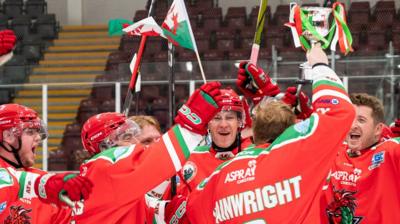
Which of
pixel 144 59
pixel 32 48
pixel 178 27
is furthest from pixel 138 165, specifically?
pixel 32 48

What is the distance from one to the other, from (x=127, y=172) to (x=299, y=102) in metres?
1.19

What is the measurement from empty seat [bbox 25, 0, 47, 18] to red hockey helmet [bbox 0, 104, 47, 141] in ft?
29.4

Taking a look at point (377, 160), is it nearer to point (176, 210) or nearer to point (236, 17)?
point (176, 210)

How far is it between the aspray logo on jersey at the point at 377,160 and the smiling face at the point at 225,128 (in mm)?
629

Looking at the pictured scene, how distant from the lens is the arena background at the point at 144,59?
7.31 m

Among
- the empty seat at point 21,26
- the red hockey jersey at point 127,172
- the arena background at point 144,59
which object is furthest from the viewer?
the empty seat at point 21,26

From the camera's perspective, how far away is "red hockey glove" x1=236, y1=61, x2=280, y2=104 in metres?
3.56

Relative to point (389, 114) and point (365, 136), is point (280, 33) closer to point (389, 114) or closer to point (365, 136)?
point (389, 114)

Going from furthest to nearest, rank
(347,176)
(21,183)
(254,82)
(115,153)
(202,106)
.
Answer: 1. (347,176)
2. (254,82)
3. (21,183)
4. (115,153)
5. (202,106)

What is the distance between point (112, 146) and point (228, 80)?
4.31 metres

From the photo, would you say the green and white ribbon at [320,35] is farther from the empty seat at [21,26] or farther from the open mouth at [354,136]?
the empty seat at [21,26]

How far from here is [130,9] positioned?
1127 centimetres

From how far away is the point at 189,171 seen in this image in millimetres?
3887

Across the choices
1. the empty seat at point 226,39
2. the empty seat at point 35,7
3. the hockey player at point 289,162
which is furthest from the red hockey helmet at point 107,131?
the empty seat at point 35,7
